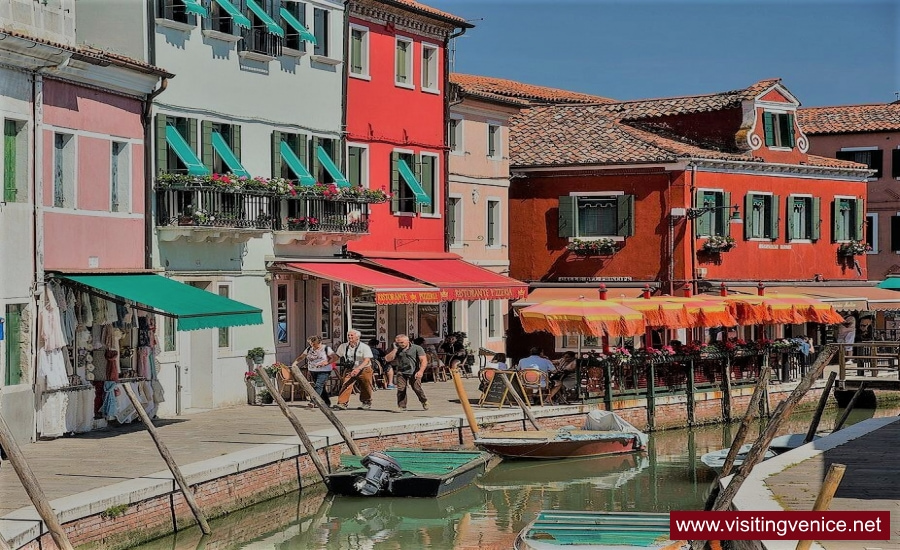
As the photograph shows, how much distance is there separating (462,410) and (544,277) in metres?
16.2

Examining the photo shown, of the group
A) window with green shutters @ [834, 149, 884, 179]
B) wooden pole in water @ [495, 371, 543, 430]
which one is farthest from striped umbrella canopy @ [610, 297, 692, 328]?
window with green shutters @ [834, 149, 884, 179]

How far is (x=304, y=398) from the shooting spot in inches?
1293

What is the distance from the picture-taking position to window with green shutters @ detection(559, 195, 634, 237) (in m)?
46.7

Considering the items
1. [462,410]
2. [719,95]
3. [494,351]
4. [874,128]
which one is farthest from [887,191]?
[462,410]

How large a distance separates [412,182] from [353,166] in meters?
2.46

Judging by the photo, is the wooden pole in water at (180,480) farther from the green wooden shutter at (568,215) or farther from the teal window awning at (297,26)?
the green wooden shutter at (568,215)

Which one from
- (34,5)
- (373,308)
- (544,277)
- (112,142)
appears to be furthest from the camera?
(544,277)

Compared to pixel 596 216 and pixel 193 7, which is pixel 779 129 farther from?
pixel 193 7

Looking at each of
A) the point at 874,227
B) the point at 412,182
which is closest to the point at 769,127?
the point at 874,227

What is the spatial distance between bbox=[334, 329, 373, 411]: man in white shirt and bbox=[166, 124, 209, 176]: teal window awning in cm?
417

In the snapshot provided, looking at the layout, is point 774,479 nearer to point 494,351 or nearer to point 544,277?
point 494,351

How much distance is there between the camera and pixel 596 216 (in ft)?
155

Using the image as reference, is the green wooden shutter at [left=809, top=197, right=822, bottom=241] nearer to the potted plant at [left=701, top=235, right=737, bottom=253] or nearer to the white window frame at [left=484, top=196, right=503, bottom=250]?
the potted plant at [left=701, top=235, right=737, bottom=253]

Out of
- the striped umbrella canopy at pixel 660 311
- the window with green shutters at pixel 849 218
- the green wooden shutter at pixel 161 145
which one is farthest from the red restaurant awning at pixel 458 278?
the window with green shutters at pixel 849 218
